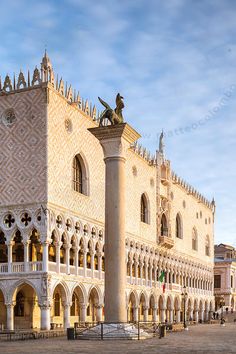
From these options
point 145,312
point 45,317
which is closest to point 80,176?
point 45,317

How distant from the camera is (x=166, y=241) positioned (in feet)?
146

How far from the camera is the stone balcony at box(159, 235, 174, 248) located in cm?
4397

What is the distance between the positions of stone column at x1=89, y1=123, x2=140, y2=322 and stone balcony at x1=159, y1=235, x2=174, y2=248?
2323 centimetres

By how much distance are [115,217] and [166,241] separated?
24.7m

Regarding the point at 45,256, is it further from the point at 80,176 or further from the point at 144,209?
the point at 144,209

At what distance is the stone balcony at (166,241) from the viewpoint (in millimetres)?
43969

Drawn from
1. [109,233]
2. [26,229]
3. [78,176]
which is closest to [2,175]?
[26,229]

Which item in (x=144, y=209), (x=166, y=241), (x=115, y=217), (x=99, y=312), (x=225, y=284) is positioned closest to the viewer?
(x=115, y=217)

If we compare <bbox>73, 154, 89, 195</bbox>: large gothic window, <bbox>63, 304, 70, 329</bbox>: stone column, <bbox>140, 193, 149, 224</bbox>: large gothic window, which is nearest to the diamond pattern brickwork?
<bbox>73, 154, 89, 195</bbox>: large gothic window

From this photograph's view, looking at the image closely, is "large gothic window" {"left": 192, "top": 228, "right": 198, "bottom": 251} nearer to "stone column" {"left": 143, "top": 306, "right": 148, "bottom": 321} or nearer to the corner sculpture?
"stone column" {"left": 143, "top": 306, "right": 148, "bottom": 321}

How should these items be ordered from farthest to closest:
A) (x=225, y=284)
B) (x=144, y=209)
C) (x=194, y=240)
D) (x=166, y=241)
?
(x=225, y=284) → (x=194, y=240) → (x=166, y=241) → (x=144, y=209)

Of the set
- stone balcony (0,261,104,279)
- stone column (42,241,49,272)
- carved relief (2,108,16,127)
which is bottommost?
stone balcony (0,261,104,279)

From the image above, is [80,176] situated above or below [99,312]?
above

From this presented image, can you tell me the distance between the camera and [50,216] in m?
28.1
